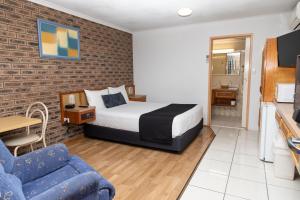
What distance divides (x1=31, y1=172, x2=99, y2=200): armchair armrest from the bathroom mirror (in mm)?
5544

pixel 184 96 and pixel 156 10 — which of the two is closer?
pixel 156 10

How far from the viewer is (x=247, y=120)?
14.7ft

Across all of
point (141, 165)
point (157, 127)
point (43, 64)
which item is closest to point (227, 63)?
point (157, 127)

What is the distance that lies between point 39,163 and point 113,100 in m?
2.60

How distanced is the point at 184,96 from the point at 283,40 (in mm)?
2638

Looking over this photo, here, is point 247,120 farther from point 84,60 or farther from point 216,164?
point 84,60

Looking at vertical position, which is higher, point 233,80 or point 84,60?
point 84,60

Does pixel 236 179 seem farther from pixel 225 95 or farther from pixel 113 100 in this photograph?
pixel 225 95

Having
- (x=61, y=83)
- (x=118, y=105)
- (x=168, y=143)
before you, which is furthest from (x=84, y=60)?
(x=168, y=143)

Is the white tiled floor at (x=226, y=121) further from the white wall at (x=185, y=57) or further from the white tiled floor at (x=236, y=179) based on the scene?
the white tiled floor at (x=236, y=179)

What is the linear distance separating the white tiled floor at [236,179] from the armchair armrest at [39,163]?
50.9 inches

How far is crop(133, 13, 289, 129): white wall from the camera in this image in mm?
4191

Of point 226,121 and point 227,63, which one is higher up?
point 227,63

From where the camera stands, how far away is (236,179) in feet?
7.85
